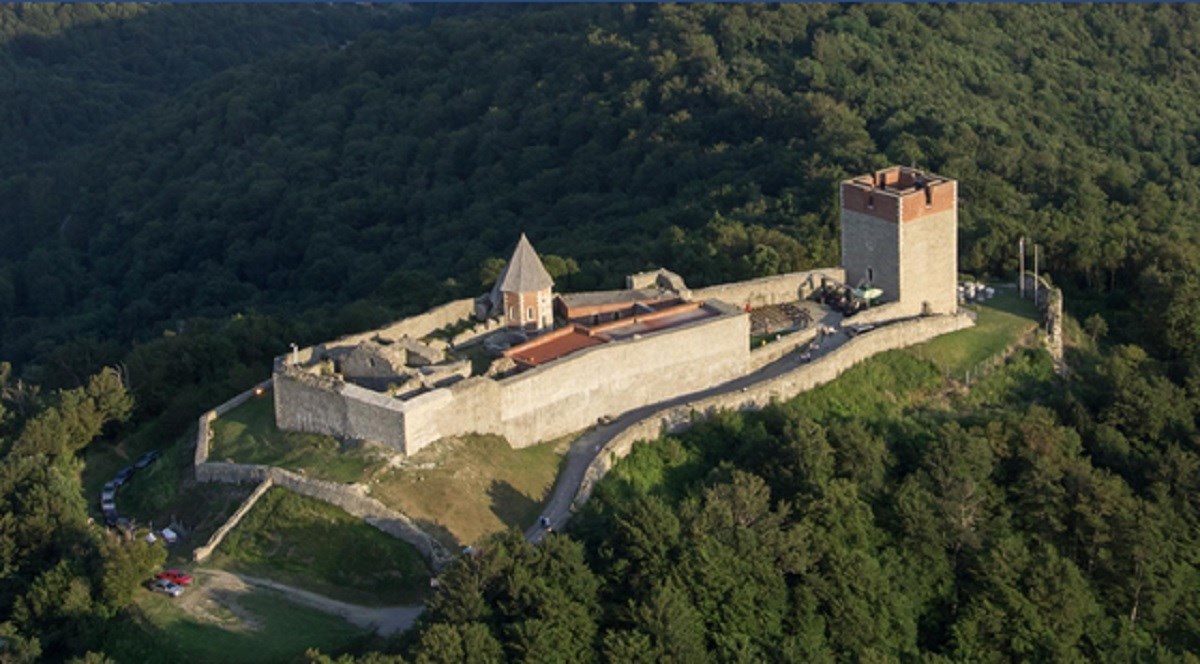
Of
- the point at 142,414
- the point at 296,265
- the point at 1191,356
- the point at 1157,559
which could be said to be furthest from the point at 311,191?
the point at 1157,559

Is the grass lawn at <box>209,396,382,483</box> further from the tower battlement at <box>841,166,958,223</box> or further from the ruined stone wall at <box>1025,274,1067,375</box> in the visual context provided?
the ruined stone wall at <box>1025,274,1067,375</box>

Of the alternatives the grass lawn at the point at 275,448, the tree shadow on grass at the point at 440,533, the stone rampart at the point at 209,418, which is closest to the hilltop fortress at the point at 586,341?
the grass lawn at the point at 275,448

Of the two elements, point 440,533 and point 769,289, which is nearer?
point 440,533

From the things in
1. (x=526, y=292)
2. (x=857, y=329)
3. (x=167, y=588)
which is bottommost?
(x=167, y=588)

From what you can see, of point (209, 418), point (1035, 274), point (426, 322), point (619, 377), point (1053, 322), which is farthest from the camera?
point (1035, 274)

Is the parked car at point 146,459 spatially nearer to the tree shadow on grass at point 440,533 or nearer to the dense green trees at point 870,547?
the tree shadow on grass at point 440,533

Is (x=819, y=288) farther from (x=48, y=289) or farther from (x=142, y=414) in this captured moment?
(x=48, y=289)

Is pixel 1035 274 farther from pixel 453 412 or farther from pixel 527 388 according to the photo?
pixel 453 412

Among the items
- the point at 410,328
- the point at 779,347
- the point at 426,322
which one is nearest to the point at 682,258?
the point at 779,347
